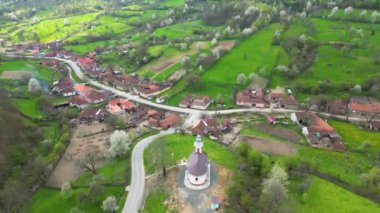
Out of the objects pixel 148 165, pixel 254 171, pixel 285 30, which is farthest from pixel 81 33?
pixel 254 171

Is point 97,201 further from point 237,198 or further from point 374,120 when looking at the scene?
point 374,120

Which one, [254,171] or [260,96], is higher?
[254,171]

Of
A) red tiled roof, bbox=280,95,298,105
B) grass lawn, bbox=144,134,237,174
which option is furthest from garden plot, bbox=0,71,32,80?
red tiled roof, bbox=280,95,298,105

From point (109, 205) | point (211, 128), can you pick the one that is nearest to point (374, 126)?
point (211, 128)

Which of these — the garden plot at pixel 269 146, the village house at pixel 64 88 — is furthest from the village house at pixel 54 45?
the garden plot at pixel 269 146

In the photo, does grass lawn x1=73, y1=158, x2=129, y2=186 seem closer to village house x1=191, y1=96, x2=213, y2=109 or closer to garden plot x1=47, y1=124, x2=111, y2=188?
garden plot x1=47, y1=124, x2=111, y2=188

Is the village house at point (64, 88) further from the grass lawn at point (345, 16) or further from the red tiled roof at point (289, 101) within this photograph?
the grass lawn at point (345, 16)
